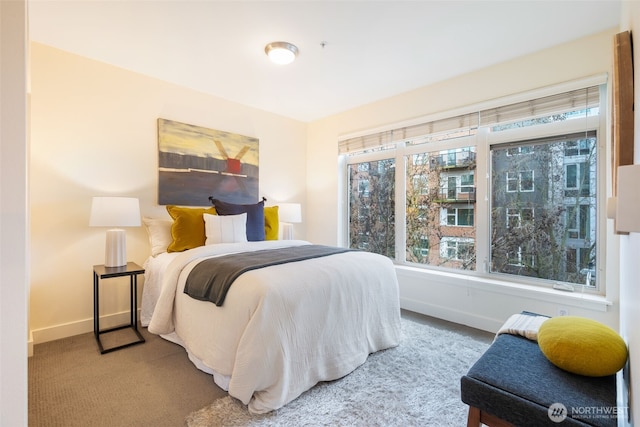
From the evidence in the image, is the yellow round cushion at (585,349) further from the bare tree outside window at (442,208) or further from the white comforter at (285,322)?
the bare tree outside window at (442,208)

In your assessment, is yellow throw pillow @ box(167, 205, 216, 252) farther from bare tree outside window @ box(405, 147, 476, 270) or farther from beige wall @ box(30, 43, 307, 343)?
bare tree outside window @ box(405, 147, 476, 270)

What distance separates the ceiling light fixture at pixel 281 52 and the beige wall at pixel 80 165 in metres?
1.32

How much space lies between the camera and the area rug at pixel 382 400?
1561 millimetres

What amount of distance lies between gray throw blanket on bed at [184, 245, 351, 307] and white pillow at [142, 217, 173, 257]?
3.35 feet

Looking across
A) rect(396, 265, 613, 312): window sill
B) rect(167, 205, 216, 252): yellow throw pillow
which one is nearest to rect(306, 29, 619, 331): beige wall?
rect(396, 265, 613, 312): window sill

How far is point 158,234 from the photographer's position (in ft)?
9.45

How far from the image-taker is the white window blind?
7.86ft

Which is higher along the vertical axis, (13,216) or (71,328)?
(13,216)

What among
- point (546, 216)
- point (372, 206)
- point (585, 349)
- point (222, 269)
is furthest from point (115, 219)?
point (546, 216)

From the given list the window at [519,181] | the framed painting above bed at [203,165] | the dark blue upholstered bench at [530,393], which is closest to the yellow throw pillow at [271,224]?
the framed painting above bed at [203,165]

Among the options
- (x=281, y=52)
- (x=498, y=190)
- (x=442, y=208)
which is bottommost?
(x=442, y=208)

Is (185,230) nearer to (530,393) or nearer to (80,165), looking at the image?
(80,165)

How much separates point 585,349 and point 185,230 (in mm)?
2841

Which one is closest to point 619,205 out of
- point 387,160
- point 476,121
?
point 476,121
